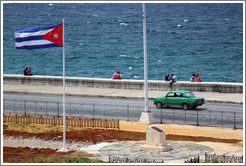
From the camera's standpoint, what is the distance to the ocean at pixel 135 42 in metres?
105

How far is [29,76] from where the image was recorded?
179ft

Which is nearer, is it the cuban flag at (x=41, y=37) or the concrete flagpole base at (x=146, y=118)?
the cuban flag at (x=41, y=37)

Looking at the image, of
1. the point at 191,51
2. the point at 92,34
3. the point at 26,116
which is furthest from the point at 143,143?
the point at 92,34

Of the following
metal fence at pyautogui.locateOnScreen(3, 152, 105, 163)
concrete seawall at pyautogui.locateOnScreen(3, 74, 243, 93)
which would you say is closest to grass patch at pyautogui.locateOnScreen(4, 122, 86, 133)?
metal fence at pyautogui.locateOnScreen(3, 152, 105, 163)

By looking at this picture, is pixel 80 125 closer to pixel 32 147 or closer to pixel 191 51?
pixel 32 147

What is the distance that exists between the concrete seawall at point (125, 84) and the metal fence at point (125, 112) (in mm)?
7166

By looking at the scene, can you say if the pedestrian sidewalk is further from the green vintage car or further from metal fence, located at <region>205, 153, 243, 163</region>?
metal fence, located at <region>205, 153, 243, 163</region>

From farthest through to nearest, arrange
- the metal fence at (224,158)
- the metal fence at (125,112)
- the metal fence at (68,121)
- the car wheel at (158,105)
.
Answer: the car wheel at (158,105) < the metal fence at (125,112) < the metal fence at (68,121) < the metal fence at (224,158)

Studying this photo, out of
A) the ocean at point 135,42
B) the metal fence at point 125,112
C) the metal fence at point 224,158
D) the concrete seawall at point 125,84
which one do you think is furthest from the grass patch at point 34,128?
the ocean at point 135,42

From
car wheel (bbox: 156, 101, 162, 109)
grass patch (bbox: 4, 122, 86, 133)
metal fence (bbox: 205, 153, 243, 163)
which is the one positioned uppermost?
car wheel (bbox: 156, 101, 162, 109)

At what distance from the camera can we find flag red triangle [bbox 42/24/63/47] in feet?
90.9

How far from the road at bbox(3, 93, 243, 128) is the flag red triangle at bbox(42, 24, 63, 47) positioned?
10.0 metres

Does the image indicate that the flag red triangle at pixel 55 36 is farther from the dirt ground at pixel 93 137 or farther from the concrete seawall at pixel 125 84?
the concrete seawall at pixel 125 84

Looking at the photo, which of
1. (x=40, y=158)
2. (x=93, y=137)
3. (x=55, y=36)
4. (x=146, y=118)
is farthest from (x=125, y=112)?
(x=40, y=158)
